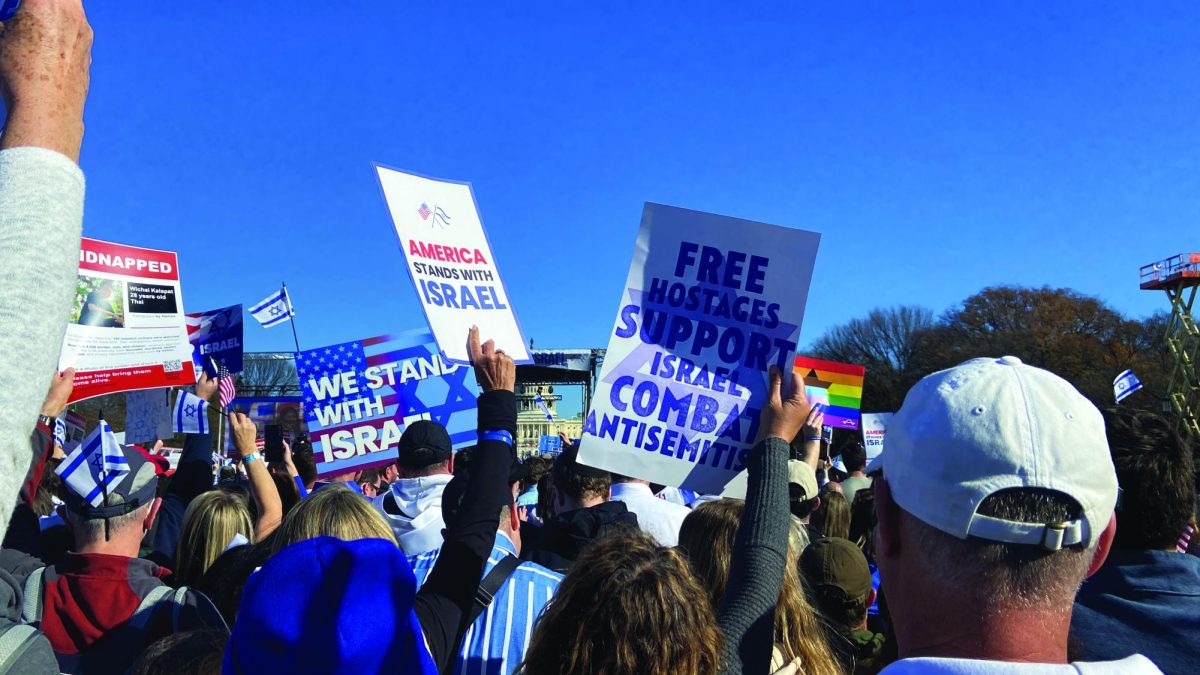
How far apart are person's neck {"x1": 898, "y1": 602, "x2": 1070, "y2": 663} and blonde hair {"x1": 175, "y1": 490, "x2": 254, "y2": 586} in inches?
140

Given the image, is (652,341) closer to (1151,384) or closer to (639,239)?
(639,239)

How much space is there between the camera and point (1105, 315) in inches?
2117

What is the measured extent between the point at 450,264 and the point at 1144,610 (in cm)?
388

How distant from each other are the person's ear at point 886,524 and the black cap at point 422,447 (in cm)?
390

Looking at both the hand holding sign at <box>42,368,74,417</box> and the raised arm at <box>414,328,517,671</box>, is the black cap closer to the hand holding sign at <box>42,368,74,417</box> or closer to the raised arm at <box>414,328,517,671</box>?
the hand holding sign at <box>42,368,74,417</box>

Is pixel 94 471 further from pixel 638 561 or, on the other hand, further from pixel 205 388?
pixel 205 388

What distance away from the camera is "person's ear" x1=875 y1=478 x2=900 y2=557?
66.2 inches

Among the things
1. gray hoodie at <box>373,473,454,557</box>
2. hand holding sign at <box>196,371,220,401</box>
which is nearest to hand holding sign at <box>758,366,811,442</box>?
gray hoodie at <box>373,473,454,557</box>

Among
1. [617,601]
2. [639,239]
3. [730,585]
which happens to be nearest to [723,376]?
[639,239]

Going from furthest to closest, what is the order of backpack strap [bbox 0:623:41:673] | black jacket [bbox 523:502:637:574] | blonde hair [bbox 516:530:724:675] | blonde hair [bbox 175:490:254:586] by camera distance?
1. blonde hair [bbox 175:490:254:586]
2. black jacket [bbox 523:502:637:574]
3. backpack strap [bbox 0:623:41:673]
4. blonde hair [bbox 516:530:724:675]

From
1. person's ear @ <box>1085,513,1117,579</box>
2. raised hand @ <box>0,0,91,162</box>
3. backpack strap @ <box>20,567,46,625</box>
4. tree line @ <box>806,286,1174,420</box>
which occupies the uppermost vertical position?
tree line @ <box>806,286,1174,420</box>

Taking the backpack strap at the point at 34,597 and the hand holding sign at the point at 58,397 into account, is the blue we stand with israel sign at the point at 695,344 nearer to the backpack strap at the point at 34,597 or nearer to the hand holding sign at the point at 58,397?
the backpack strap at the point at 34,597

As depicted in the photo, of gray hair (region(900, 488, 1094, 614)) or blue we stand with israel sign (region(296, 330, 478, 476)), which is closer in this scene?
gray hair (region(900, 488, 1094, 614))

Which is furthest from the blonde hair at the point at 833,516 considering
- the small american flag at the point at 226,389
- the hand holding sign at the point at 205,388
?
the small american flag at the point at 226,389
